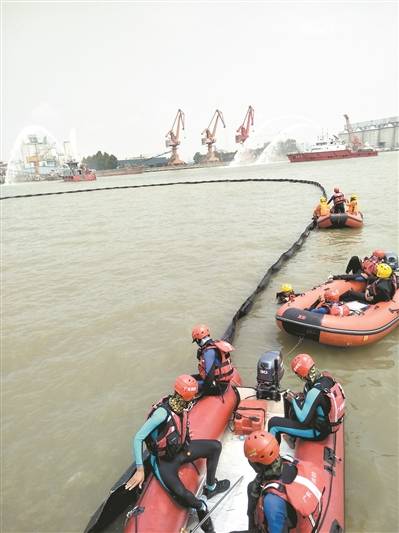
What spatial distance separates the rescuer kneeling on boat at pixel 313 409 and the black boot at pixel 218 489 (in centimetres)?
73

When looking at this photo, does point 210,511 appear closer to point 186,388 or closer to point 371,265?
point 186,388

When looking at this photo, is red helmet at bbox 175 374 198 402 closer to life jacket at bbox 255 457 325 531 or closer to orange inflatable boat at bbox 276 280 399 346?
life jacket at bbox 255 457 325 531

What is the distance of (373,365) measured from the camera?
683 cm

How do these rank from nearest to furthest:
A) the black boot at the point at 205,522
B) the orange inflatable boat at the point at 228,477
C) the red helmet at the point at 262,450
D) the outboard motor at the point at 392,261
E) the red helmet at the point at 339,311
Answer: the red helmet at the point at 262,450 → the orange inflatable boat at the point at 228,477 → the black boot at the point at 205,522 → the red helmet at the point at 339,311 → the outboard motor at the point at 392,261

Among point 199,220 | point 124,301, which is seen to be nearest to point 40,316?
point 124,301

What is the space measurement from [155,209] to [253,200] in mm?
6843

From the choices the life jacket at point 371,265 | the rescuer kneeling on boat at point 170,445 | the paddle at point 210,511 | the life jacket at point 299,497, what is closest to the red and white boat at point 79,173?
the life jacket at point 371,265

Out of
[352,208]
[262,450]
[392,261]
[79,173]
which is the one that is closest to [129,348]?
[262,450]

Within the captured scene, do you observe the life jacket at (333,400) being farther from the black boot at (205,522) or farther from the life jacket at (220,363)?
the black boot at (205,522)

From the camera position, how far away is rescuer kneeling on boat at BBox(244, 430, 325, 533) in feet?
9.53

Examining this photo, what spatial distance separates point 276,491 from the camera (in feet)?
9.64

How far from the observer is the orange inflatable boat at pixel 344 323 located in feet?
22.6

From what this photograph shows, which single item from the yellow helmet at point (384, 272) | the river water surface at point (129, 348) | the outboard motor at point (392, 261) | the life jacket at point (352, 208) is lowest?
the river water surface at point (129, 348)

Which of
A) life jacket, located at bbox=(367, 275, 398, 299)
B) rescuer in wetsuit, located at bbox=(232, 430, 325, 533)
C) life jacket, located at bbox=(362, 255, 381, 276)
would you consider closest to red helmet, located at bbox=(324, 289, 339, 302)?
life jacket, located at bbox=(367, 275, 398, 299)
